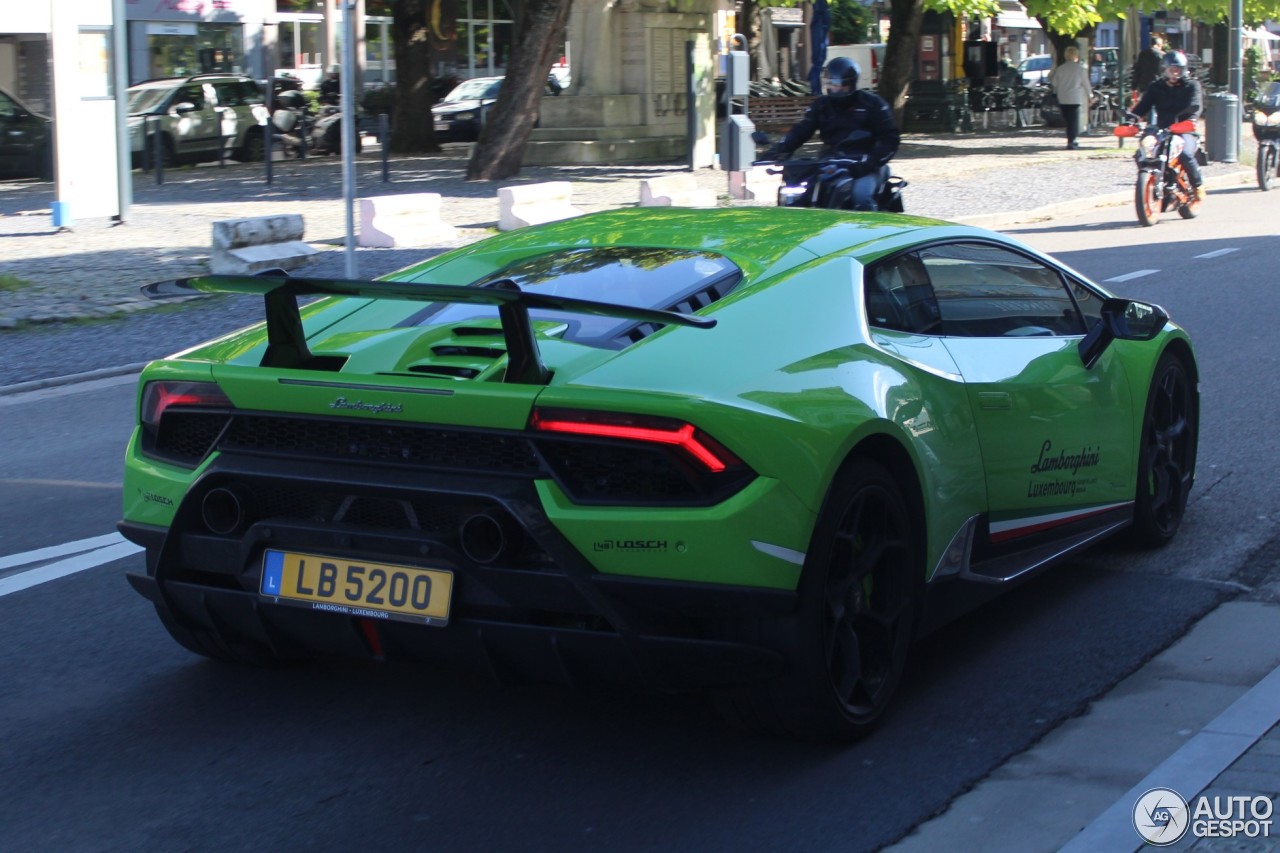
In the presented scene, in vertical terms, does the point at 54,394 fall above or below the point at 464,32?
below

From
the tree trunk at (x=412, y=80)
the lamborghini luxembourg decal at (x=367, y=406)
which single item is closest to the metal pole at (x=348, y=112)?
the lamborghini luxembourg decal at (x=367, y=406)

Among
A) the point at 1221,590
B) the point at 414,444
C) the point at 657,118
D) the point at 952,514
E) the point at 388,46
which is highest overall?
the point at 388,46

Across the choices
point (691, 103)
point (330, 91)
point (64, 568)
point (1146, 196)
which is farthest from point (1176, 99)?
point (330, 91)

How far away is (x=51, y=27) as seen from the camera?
18.5 metres

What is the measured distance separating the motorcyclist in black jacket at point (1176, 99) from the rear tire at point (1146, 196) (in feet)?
1.61

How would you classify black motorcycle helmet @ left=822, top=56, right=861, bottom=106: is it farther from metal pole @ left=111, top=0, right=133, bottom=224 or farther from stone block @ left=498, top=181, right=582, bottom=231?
metal pole @ left=111, top=0, right=133, bottom=224

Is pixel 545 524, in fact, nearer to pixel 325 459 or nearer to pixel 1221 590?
pixel 325 459

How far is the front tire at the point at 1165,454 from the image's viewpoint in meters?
6.08

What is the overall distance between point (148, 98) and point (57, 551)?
81.1ft

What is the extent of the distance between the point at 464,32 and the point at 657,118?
2404 cm

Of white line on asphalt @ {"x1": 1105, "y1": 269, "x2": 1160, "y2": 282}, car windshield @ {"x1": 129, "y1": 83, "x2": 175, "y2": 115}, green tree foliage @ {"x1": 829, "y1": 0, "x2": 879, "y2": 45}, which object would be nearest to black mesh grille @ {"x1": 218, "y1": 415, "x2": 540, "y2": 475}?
white line on asphalt @ {"x1": 1105, "y1": 269, "x2": 1160, "y2": 282}

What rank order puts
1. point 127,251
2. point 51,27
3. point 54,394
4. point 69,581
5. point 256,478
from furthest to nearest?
point 51,27 < point 127,251 < point 54,394 < point 69,581 < point 256,478

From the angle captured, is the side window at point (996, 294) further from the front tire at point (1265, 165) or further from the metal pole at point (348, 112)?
the front tire at point (1265, 165)

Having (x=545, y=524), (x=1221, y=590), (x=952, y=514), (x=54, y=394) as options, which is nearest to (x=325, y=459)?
(x=545, y=524)
